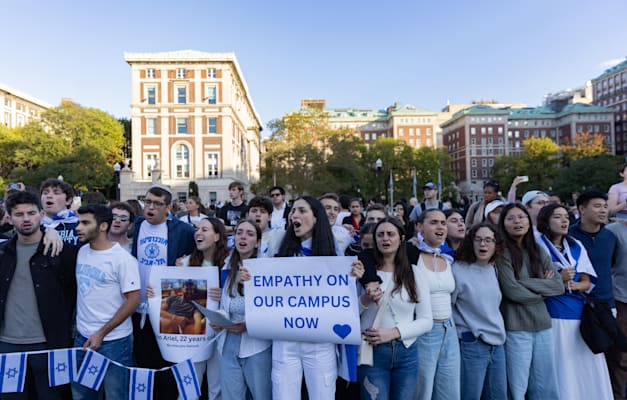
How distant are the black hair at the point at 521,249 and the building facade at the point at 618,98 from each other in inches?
4486

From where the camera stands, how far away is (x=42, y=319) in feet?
12.3

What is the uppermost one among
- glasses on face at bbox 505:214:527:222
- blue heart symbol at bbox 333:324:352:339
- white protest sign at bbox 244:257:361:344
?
glasses on face at bbox 505:214:527:222

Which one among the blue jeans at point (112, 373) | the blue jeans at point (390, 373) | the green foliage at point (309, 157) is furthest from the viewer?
the green foliage at point (309, 157)

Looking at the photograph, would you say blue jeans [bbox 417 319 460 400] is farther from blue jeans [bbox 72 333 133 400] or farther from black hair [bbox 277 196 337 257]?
blue jeans [bbox 72 333 133 400]

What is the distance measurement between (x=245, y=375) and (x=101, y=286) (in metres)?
1.47

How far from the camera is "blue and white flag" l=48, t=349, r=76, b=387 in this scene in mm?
3717

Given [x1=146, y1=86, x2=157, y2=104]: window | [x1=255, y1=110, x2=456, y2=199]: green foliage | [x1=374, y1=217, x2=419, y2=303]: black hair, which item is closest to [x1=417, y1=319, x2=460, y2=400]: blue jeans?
Answer: [x1=374, y1=217, x2=419, y2=303]: black hair

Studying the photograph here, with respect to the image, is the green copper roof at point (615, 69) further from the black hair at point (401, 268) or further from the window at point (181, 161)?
the black hair at point (401, 268)

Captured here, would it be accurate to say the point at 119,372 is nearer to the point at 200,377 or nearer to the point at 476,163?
the point at 200,377

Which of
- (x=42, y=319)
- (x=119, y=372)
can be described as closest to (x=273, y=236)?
(x=119, y=372)

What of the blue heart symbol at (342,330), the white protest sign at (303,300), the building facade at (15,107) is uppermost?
the building facade at (15,107)

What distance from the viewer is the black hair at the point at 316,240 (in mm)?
3828

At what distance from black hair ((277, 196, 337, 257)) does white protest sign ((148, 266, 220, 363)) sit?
0.73 meters

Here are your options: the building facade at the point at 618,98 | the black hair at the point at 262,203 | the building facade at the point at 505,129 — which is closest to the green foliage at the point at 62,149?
the black hair at the point at 262,203
